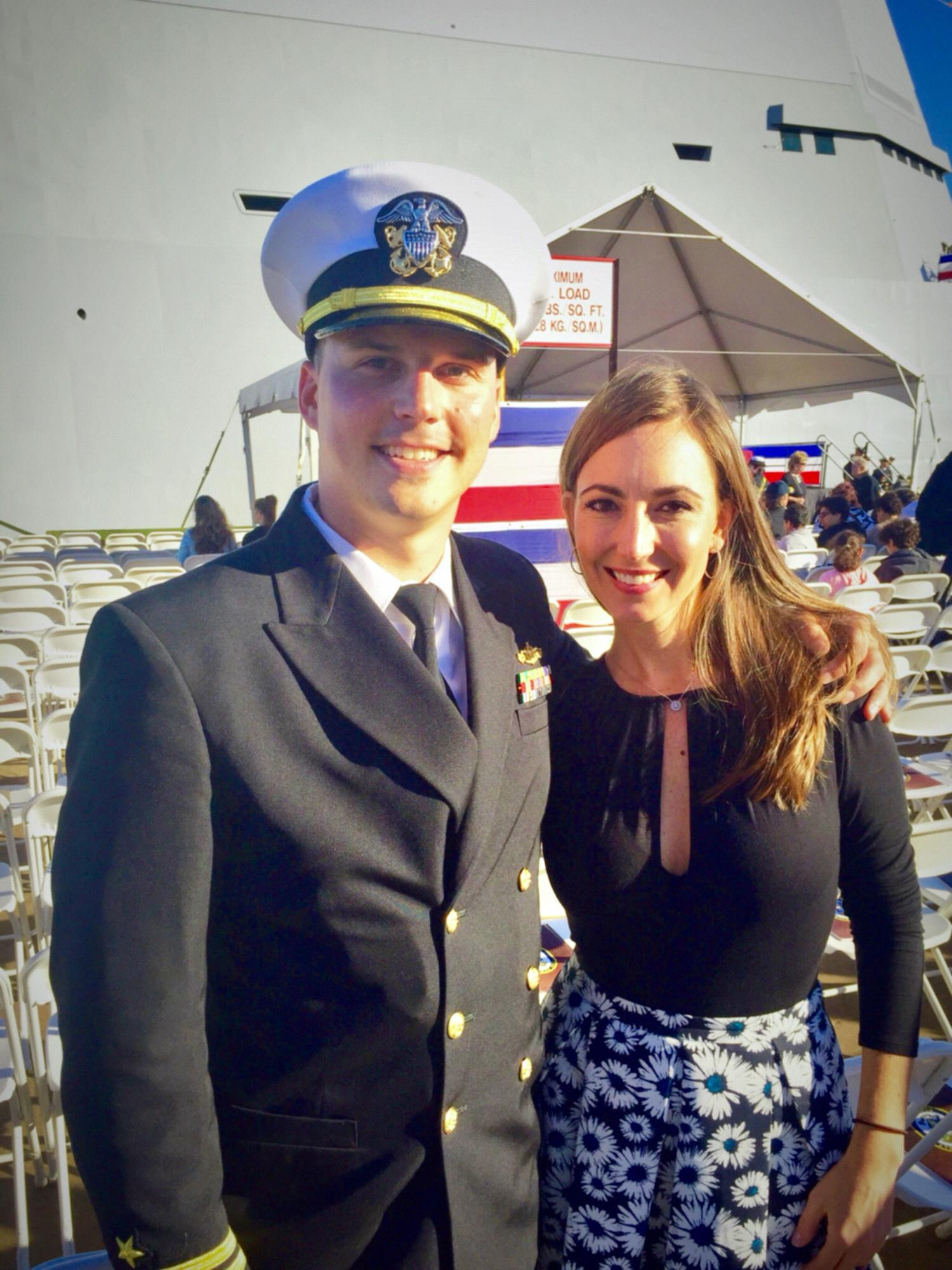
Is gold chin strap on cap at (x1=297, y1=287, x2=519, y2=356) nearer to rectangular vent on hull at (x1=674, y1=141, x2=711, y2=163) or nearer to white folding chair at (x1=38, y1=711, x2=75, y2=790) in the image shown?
white folding chair at (x1=38, y1=711, x2=75, y2=790)

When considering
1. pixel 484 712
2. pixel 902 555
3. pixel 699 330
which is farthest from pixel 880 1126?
pixel 699 330

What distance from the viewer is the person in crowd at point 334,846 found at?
909 mm

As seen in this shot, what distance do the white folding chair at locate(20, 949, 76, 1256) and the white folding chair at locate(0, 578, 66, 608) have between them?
5.08 meters

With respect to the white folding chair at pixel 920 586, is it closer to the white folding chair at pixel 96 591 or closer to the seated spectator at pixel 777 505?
the seated spectator at pixel 777 505

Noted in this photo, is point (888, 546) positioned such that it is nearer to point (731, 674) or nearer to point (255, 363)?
point (731, 674)

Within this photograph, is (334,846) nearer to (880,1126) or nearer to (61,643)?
(880,1126)

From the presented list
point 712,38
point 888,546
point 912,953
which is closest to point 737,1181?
point 912,953

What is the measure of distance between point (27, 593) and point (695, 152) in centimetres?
1867

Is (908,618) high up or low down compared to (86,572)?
down

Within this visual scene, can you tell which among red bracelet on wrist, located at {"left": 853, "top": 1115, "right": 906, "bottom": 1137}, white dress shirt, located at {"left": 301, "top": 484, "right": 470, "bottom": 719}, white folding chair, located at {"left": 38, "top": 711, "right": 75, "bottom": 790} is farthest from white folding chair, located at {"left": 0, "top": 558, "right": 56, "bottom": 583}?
red bracelet on wrist, located at {"left": 853, "top": 1115, "right": 906, "bottom": 1137}

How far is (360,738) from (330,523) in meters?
0.31

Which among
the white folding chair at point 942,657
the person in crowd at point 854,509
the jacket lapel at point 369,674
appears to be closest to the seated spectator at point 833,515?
the person in crowd at point 854,509

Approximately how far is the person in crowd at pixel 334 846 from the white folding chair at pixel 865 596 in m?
5.59

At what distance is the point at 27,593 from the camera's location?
6.83 metres
